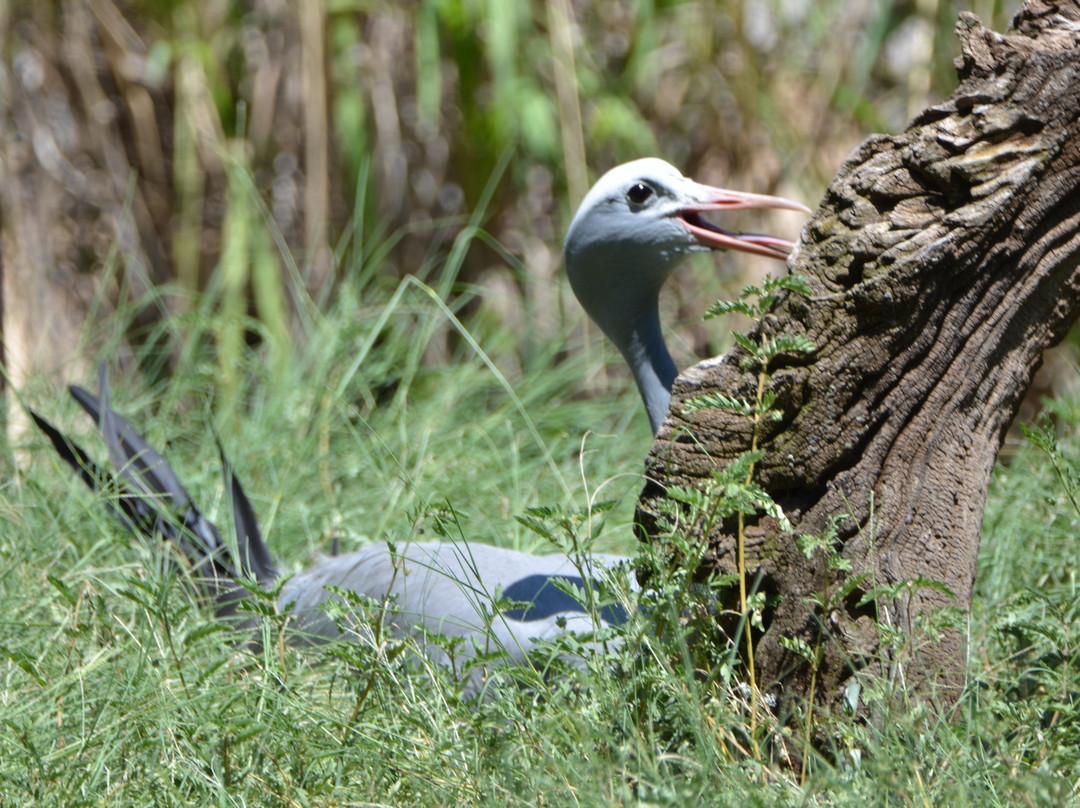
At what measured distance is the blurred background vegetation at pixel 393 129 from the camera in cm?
358

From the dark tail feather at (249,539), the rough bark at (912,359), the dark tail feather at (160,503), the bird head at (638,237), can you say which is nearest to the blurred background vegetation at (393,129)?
the dark tail feather at (160,503)

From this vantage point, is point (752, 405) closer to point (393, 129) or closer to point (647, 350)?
point (647, 350)

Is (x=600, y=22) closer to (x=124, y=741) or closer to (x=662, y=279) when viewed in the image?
(x=662, y=279)

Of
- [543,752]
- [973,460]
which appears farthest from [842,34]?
[543,752]

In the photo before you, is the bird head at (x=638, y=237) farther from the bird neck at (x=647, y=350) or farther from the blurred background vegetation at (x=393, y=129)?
the blurred background vegetation at (x=393, y=129)

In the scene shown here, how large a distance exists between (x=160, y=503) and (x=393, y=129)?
7.16ft

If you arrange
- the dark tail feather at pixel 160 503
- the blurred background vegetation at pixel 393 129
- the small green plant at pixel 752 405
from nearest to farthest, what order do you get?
the small green plant at pixel 752 405, the dark tail feather at pixel 160 503, the blurred background vegetation at pixel 393 129

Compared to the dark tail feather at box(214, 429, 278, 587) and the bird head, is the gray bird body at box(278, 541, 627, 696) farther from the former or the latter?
the bird head

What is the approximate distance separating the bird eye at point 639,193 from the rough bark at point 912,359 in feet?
1.97

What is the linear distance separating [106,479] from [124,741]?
39.7 inches

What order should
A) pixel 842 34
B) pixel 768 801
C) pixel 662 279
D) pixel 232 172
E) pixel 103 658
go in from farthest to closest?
pixel 842 34, pixel 232 172, pixel 662 279, pixel 103 658, pixel 768 801

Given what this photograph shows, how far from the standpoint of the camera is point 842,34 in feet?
13.0

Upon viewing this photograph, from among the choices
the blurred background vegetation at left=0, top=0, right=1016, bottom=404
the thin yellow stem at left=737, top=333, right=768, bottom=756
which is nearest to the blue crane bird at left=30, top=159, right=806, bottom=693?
the thin yellow stem at left=737, top=333, right=768, bottom=756

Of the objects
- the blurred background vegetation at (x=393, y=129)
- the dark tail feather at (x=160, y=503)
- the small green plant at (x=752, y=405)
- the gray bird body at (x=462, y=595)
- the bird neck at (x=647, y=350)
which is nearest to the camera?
the small green plant at (x=752, y=405)
